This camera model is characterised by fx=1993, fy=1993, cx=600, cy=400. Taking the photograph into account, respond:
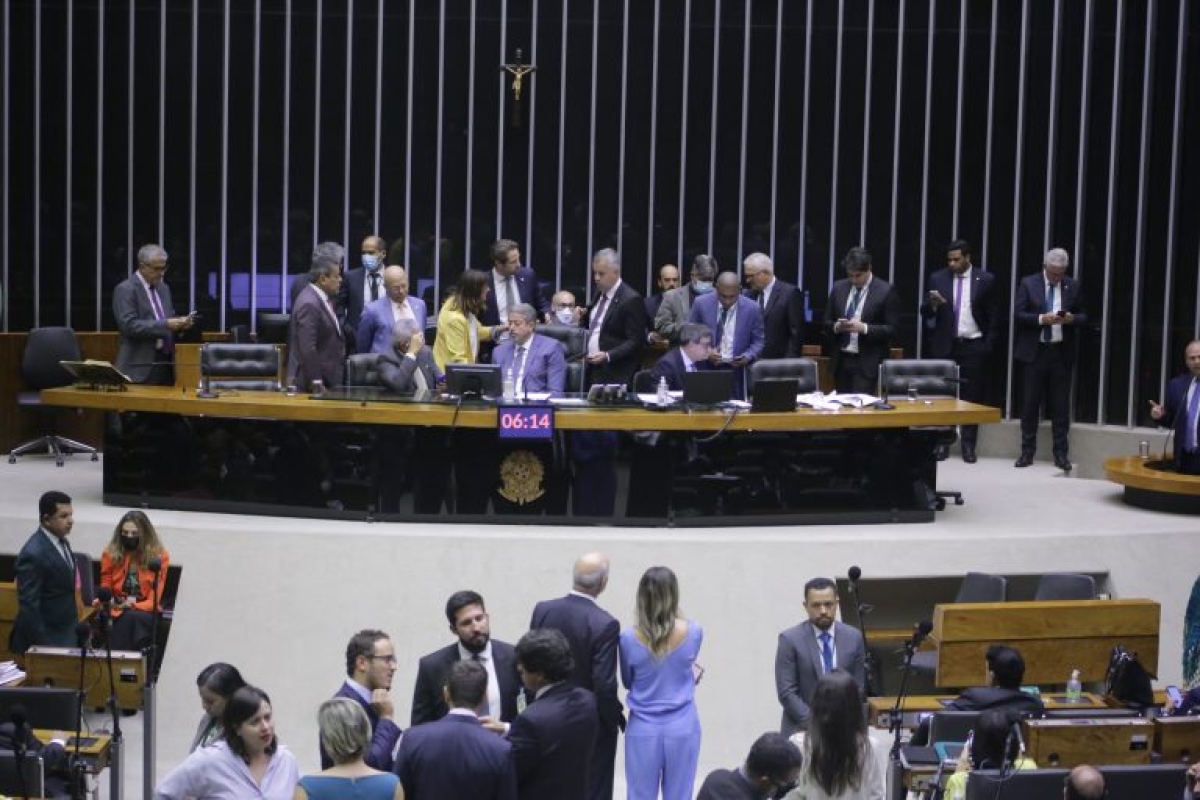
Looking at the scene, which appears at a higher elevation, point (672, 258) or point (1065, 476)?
point (672, 258)

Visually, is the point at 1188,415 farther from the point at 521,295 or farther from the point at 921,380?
the point at 521,295

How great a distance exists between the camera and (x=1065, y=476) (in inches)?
558

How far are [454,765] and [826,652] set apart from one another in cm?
258

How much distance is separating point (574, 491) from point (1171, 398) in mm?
4057

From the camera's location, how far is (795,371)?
12.4 meters

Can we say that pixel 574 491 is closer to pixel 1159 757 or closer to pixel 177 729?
pixel 177 729

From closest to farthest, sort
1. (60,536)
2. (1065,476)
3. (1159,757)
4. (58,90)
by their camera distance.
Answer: (1159,757)
(60,536)
(1065,476)
(58,90)

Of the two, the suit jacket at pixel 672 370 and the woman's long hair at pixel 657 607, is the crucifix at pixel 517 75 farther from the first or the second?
the woman's long hair at pixel 657 607

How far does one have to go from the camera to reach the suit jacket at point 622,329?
1316 centimetres

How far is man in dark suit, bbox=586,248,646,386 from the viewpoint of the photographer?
13.1 metres

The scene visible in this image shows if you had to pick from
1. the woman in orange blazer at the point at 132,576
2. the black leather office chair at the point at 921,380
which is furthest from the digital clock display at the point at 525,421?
the black leather office chair at the point at 921,380

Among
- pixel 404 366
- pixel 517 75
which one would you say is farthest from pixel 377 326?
pixel 517 75

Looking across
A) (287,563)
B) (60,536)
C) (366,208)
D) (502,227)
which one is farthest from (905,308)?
(60,536)

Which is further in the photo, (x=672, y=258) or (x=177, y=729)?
(x=672, y=258)
